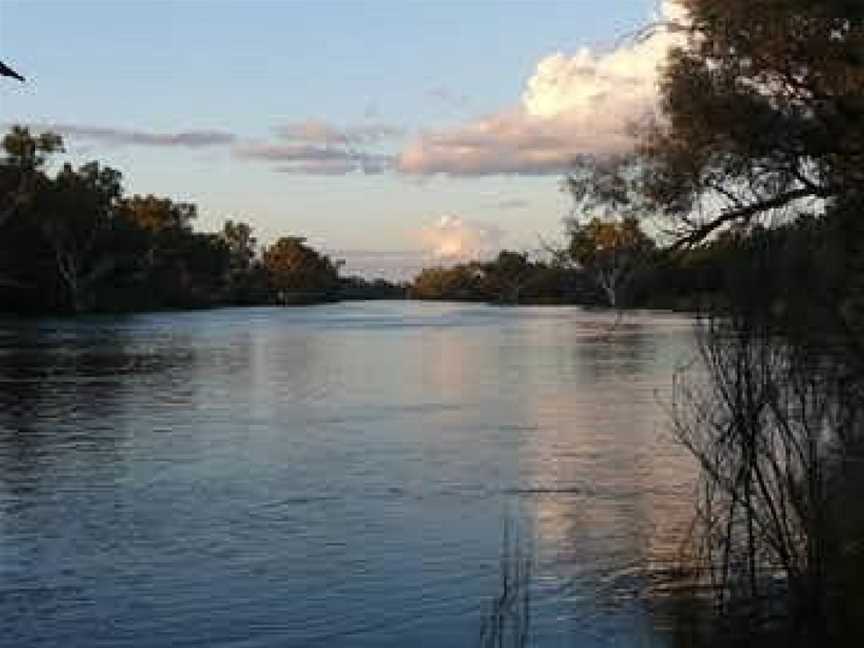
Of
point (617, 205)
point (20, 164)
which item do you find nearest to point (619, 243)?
point (617, 205)

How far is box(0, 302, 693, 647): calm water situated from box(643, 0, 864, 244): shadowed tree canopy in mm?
4756

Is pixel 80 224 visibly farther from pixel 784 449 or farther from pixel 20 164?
pixel 784 449

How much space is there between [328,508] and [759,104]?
337 inches

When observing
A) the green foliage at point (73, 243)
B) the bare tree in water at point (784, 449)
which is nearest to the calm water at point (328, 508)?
the bare tree in water at point (784, 449)

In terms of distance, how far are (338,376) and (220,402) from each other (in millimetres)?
10748

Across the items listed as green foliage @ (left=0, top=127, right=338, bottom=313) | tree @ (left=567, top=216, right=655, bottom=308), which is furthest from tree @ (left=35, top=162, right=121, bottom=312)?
tree @ (left=567, top=216, right=655, bottom=308)

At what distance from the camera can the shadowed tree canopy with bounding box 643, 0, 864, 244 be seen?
2072cm

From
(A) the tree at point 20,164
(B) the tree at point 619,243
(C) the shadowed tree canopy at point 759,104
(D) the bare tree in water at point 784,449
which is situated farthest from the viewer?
(A) the tree at point 20,164

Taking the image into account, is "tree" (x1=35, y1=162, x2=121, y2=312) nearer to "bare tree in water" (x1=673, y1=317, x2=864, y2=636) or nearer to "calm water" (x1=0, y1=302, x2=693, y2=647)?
"calm water" (x1=0, y1=302, x2=693, y2=647)

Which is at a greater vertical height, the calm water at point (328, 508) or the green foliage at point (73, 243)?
the green foliage at point (73, 243)

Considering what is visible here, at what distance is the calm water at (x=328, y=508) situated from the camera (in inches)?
615

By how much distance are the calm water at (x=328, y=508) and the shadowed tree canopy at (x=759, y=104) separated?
15.6 feet

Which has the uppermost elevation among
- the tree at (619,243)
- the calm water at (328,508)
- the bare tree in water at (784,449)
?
the tree at (619,243)

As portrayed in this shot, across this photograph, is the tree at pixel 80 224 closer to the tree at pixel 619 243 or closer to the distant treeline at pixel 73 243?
the distant treeline at pixel 73 243
